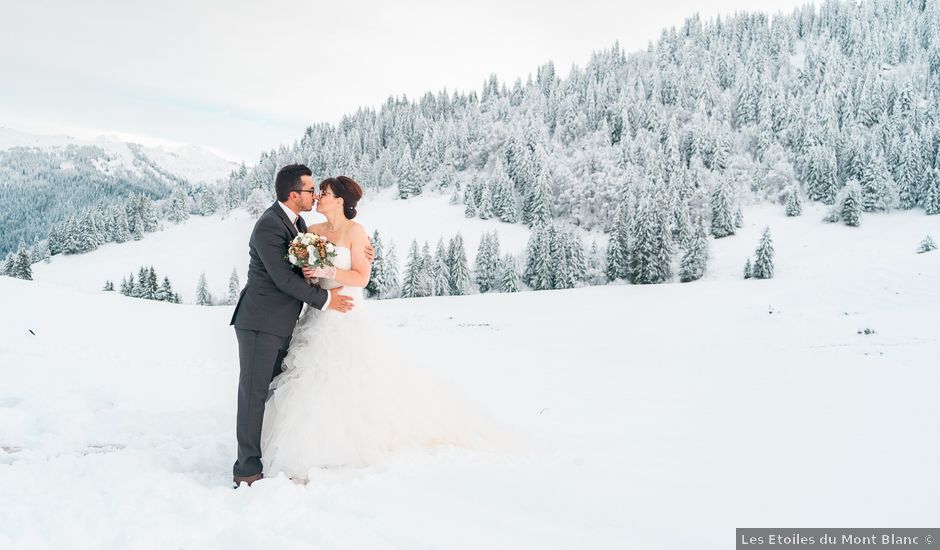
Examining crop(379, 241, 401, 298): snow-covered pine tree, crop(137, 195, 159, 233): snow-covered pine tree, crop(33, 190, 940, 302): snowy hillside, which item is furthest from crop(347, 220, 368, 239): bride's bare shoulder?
crop(137, 195, 159, 233): snow-covered pine tree

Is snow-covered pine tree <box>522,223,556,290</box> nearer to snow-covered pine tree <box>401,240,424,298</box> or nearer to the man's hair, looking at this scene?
snow-covered pine tree <box>401,240,424,298</box>

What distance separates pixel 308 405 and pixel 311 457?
50 cm

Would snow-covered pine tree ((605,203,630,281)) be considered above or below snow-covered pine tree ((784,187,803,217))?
below

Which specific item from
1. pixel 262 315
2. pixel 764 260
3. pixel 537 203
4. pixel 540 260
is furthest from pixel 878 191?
pixel 262 315

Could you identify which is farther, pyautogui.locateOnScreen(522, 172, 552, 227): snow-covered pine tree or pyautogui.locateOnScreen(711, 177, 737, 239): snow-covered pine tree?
pyautogui.locateOnScreen(522, 172, 552, 227): snow-covered pine tree

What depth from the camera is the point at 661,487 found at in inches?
197

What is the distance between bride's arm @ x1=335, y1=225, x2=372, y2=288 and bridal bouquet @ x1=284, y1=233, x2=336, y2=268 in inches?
16.0

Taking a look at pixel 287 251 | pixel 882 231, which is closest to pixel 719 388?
pixel 287 251

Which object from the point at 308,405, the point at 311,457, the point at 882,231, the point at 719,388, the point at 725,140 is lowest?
the point at 719,388

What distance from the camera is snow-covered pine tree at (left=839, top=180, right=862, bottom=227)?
70062 mm

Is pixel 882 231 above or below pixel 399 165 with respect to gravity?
below

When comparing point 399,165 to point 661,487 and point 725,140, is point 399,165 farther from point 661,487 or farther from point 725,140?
point 661,487

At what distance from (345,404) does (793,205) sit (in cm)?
8949

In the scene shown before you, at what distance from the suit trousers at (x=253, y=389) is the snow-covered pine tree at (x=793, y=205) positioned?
294 ft
